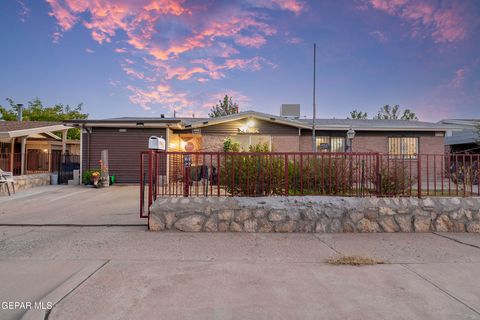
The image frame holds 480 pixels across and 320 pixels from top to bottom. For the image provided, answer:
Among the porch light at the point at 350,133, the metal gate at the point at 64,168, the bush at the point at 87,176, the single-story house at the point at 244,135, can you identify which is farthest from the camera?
the porch light at the point at 350,133

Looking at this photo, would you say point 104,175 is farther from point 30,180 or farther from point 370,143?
point 370,143

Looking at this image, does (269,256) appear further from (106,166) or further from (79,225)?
(106,166)

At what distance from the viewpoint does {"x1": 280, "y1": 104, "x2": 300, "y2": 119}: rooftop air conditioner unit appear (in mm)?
18844

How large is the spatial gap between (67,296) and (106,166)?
39.6ft

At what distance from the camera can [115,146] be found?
46.0ft

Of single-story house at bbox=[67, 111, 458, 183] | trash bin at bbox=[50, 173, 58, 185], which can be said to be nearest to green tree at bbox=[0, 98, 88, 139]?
trash bin at bbox=[50, 173, 58, 185]

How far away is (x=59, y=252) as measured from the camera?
387 cm

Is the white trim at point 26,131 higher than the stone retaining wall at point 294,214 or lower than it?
higher

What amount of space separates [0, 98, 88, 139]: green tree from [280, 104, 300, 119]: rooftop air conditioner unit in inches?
1093

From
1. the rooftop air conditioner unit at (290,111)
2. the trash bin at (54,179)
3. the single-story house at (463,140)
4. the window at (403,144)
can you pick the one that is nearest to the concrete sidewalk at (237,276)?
the trash bin at (54,179)

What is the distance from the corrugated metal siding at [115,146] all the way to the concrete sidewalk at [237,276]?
9629 millimetres

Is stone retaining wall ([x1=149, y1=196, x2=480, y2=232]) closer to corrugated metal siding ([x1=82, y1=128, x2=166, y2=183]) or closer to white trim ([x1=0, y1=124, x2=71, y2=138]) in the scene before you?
corrugated metal siding ([x1=82, y1=128, x2=166, y2=183])

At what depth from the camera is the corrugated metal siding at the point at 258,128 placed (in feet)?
49.8

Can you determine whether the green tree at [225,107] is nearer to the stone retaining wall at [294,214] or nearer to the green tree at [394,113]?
the green tree at [394,113]
